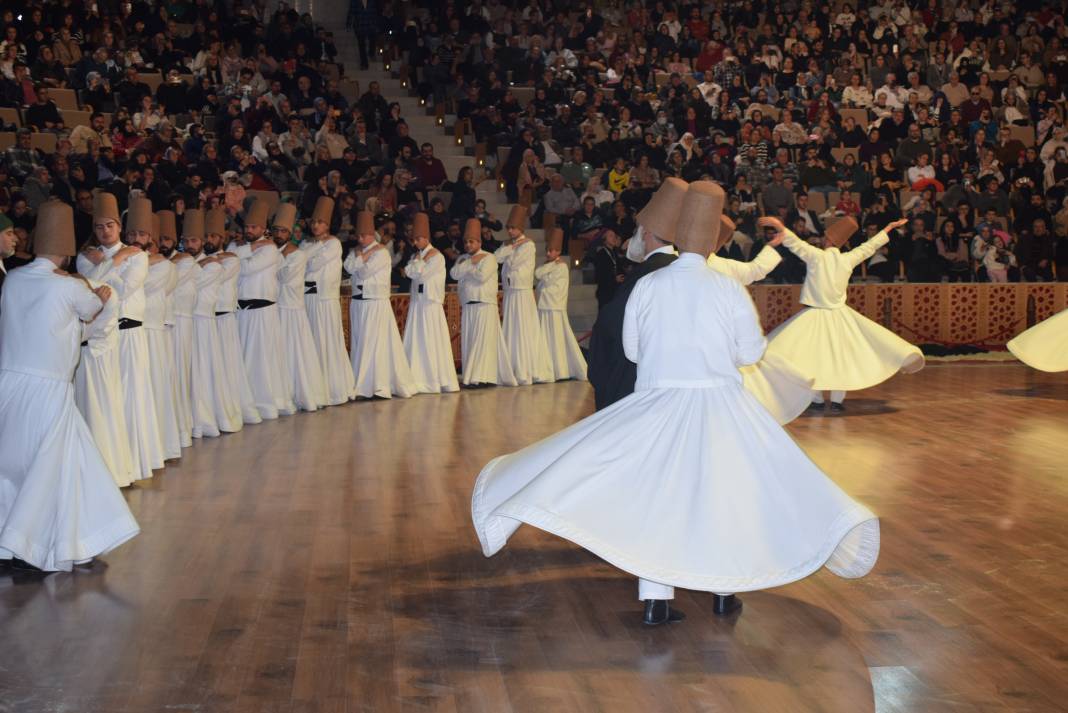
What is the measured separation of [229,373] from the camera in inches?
473

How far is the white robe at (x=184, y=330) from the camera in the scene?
1108cm

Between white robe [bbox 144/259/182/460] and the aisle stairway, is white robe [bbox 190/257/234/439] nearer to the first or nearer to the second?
white robe [bbox 144/259/182/460]

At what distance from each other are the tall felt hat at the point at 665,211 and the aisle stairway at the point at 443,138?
1165 cm

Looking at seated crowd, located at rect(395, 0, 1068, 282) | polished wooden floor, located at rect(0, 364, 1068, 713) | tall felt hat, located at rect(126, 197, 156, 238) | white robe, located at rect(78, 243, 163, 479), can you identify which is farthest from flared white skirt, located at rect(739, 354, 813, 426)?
seated crowd, located at rect(395, 0, 1068, 282)

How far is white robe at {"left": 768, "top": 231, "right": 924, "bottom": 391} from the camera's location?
41.9 feet

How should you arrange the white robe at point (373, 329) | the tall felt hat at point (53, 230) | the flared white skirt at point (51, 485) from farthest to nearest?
the white robe at point (373, 329) < the tall felt hat at point (53, 230) < the flared white skirt at point (51, 485)

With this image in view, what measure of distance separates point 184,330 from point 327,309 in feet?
8.90

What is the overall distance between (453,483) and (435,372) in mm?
5642

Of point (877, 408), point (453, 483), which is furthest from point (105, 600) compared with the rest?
point (877, 408)

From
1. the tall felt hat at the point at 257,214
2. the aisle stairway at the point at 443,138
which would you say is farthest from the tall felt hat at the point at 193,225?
the aisle stairway at the point at 443,138

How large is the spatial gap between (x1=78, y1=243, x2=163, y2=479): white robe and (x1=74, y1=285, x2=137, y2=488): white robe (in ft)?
0.85

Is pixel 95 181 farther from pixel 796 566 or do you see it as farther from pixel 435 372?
pixel 796 566

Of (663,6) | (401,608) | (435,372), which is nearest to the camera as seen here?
(401,608)

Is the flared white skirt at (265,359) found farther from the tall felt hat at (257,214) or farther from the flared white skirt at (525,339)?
the flared white skirt at (525,339)
